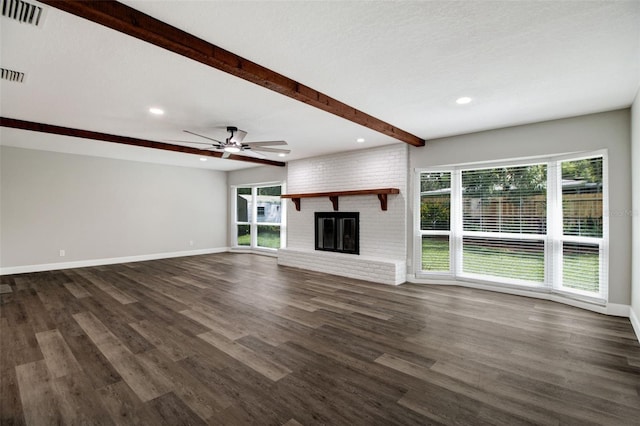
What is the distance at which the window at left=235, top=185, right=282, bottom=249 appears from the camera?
28.8 feet

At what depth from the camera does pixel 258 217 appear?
9.26 m

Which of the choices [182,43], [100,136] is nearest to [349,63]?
[182,43]

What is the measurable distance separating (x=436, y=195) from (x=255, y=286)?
3.58 metres

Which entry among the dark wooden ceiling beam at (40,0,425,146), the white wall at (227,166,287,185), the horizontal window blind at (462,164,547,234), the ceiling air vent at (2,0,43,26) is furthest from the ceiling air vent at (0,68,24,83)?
the horizontal window blind at (462,164,547,234)

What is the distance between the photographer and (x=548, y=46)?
2336 millimetres

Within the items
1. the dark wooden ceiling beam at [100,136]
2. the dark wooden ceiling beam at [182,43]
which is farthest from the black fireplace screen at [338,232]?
the dark wooden ceiling beam at [182,43]

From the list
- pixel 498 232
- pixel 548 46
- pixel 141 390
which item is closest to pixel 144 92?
pixel 141 390

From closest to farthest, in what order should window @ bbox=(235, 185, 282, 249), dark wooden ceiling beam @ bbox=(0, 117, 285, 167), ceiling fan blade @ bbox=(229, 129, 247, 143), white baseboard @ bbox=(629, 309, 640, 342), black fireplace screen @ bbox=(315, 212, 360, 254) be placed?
white baseboard @ bbox=(629, 309, 640, 342) < dark wooden ceiling beam @ bbox=(0, 117, 285, 167) < ceiling fan blade @ bbox=(229, 129, 247, 143) < black fireplace screen @ bbox=(315, 212, 360, 254) < window @ bbox=(235, 185, 282, 249)

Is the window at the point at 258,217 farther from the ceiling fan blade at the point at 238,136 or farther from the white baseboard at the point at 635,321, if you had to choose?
the white baseboard at the point at 635,321

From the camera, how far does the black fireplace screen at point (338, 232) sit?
20.4ft

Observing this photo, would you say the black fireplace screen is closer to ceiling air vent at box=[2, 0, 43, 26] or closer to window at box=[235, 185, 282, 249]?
window at box=[235, 185, 282, 249]

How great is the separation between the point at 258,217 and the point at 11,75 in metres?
6.65

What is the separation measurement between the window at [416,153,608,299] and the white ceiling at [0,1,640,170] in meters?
0.88

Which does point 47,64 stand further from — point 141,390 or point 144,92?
point 141,390
